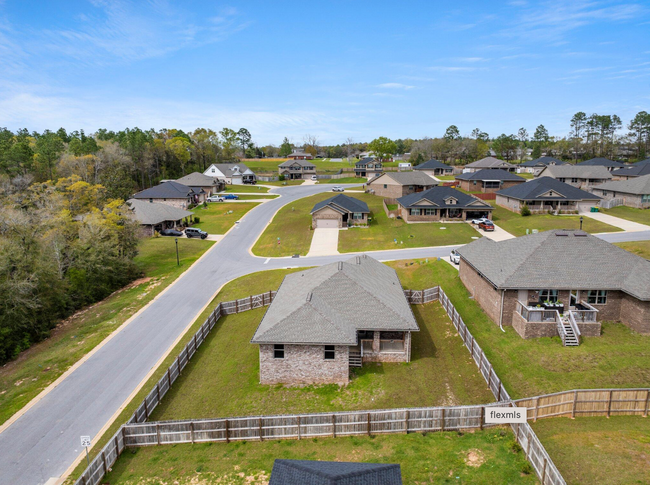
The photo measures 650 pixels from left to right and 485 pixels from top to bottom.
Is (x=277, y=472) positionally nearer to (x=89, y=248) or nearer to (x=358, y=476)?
(x=358, y=476)

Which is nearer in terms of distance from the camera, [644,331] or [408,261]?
[644,331]

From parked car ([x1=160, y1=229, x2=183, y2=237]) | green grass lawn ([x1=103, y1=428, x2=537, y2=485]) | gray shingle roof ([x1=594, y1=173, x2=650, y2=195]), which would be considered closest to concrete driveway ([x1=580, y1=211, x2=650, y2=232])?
gray shingle roof ([x1=594, y1=173, x2=650, y2=195])

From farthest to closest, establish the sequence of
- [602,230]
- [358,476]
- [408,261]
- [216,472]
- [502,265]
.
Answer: [602,230] < [408,261] < [502,265] < [216,472] < [358,476]

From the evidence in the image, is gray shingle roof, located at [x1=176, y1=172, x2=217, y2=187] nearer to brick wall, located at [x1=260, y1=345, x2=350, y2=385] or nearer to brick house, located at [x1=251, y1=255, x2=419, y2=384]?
brick house, located at [x1=251, y1=255, x2=419, y2=384]

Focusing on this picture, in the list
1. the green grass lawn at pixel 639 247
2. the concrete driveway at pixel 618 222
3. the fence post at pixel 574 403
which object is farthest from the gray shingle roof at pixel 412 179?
the fence post at pixel 574 403

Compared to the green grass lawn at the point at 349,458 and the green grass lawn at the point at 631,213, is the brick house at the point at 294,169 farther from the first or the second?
the green grass lawn at the point at 349,458

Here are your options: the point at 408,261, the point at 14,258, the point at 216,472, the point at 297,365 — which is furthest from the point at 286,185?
the point at 216,472
